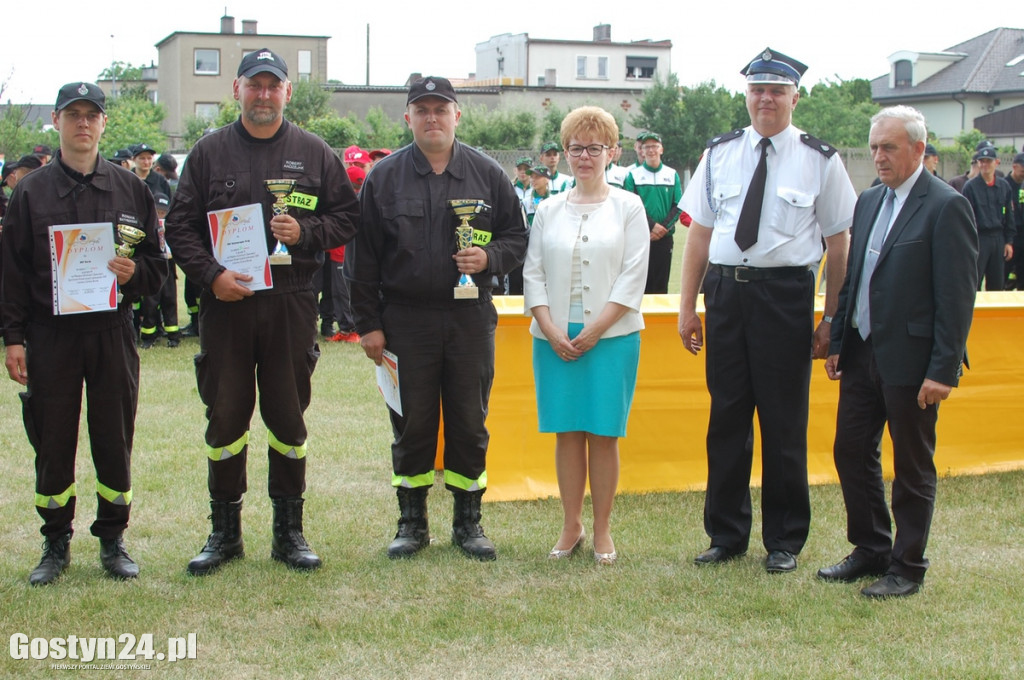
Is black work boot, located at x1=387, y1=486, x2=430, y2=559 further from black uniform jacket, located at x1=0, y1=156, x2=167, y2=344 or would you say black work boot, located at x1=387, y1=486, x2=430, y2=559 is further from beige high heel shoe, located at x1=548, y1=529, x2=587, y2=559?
black uniform jacket, located at x1=0, y1=156, x2=167, y2=344

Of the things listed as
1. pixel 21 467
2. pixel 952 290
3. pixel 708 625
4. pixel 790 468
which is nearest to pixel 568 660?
pixel 708 625

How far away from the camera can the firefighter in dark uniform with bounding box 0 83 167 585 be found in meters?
4.70

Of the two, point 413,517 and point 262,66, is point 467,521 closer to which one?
point 413,517

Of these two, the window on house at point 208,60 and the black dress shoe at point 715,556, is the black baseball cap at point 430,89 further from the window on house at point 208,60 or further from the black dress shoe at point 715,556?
the window on house at point 208,60

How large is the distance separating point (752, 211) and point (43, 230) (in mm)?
3219

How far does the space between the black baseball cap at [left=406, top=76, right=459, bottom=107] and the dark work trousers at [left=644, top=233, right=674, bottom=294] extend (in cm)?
760

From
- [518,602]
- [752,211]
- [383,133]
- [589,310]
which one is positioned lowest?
[518,602]

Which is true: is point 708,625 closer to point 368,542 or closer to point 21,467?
point 368,542

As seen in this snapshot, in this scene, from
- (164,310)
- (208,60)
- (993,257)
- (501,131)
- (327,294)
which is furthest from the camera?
(208,60)

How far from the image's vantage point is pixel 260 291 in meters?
4.79

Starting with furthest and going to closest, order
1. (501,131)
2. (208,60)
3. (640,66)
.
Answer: (640,66) → (208,60) → (501,131)

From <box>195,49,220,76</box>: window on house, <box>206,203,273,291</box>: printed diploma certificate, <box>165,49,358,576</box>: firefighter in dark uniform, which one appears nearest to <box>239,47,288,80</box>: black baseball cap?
<box>165,49,358,576</box>: firefighter in dark uniform

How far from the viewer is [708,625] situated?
438 centimetres

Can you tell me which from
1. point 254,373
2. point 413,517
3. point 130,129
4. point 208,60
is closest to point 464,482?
point 413,517
